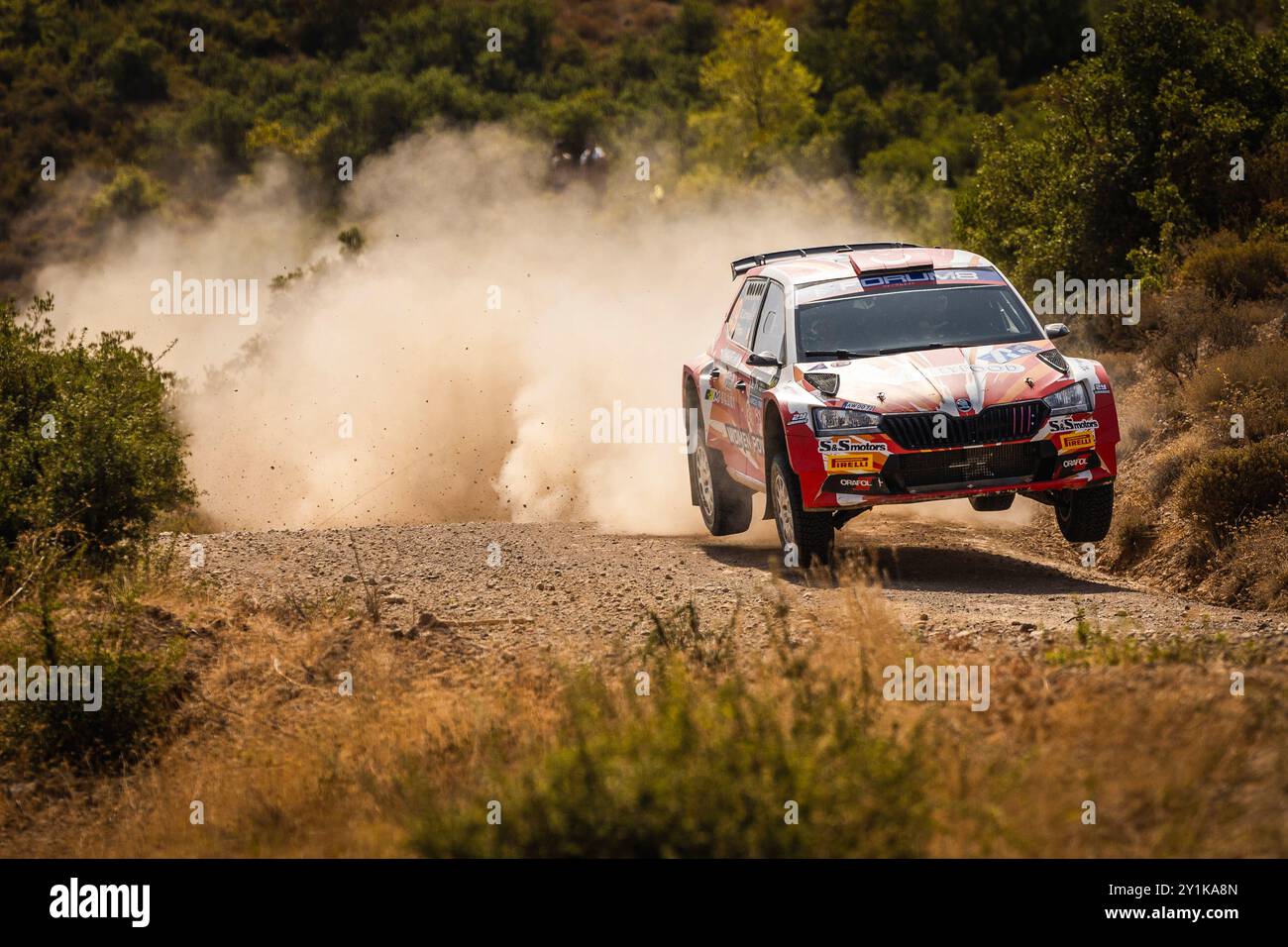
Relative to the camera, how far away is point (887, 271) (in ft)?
40.1

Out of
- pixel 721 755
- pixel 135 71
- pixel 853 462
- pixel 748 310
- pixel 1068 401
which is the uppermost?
pixel 135 71

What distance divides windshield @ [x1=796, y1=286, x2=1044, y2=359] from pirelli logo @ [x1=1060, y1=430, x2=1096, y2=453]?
43.5 inches

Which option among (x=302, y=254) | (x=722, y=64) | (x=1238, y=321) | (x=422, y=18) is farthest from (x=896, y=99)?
(x=1238, y=321)

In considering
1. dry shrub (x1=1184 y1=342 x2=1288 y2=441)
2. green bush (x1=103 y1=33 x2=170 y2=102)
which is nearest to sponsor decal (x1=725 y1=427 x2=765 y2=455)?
dry shrub (x1=1184 y1=342 x2=1288 y2=441)

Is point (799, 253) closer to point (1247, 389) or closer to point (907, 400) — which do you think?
point (907, 400)

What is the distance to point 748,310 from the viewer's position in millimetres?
13273

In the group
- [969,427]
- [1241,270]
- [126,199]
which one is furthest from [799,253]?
[126,199]

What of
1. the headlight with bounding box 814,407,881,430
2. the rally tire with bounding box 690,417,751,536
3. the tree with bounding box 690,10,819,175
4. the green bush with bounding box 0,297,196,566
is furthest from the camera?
the tree with bounding box 690,10,819,175

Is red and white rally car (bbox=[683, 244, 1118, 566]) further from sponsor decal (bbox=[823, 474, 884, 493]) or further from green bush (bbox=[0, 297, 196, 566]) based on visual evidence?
green bush (bbox=[0, 297, 196, 566])

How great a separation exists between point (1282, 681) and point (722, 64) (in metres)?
53.9

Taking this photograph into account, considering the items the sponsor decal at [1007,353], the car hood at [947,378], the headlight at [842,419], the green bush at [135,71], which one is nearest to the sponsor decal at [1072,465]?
the car hood at [947,378]

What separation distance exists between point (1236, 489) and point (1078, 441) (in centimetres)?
222

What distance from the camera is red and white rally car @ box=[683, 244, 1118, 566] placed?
10.7 metres
